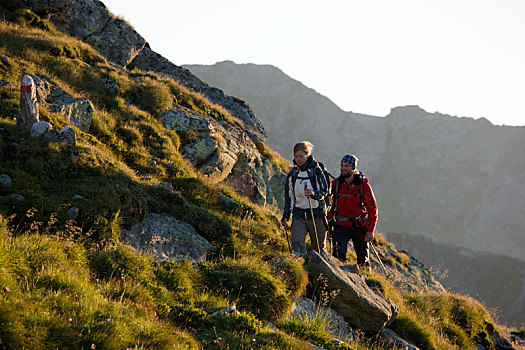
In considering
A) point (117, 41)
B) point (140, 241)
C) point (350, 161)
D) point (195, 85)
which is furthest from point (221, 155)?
point (117, 41)

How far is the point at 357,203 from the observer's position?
9195 mm

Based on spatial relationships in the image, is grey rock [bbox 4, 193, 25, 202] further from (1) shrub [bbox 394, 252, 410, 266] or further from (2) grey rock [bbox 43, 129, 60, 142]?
(1) shrub [bbox 394, 252, 410, 266]

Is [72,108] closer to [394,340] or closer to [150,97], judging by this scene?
[150,97]

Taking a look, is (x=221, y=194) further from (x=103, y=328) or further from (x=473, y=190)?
(x=473, y=190)

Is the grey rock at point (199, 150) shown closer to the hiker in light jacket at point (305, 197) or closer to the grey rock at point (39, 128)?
the grey rock at point (39, 128)

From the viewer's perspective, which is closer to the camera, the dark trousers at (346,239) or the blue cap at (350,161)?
the blue cap at (350,161)

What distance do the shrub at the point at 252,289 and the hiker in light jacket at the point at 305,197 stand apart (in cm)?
236

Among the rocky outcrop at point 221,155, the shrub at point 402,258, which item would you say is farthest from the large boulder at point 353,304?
the shrub at point 402,258

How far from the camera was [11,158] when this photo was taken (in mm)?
7434

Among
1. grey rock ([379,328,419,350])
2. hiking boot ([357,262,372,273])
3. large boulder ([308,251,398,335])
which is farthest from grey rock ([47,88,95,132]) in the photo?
grey rock ([379,328,419,350])

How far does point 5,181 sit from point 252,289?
16.9 feet

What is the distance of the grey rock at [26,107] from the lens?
819 centimetres

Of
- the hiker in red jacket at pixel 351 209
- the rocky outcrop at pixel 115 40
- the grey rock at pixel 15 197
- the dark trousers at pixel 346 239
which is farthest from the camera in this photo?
the rocky outcrop at pixel 115 40

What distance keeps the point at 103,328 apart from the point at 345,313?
Result: 191 inches
